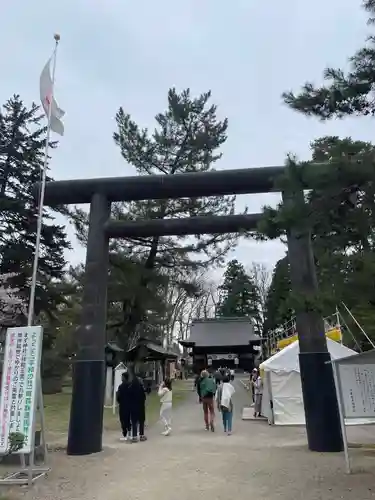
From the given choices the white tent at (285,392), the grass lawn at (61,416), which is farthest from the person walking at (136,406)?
the white tent at (285,392)

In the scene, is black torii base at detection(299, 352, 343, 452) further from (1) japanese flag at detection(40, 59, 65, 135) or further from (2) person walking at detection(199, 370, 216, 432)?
(1) japanese flag at detection(40, 59, 65, 135)

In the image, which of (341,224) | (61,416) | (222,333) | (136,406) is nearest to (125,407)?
(136,406)

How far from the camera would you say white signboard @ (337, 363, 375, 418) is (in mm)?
6441

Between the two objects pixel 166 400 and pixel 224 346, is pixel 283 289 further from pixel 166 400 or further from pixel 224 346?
pixel 224 346

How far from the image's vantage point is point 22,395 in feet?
21.9

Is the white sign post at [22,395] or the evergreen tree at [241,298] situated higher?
the evergreen tree at [241,298]

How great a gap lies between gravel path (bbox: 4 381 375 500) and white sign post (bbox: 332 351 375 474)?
2.67 ft

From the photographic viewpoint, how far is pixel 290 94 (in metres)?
5.19

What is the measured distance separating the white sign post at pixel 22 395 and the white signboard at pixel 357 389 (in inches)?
181

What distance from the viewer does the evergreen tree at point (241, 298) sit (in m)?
48.6

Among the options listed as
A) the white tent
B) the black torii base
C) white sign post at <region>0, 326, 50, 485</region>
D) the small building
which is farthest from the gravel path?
the small building

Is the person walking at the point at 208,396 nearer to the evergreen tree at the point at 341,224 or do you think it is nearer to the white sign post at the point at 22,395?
the white sign post at the point at 22,395

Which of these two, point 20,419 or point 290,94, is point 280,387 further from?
point 290,94

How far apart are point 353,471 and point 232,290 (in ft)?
148
